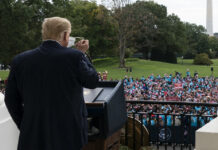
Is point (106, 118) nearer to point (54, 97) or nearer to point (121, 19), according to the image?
point (54, 97)

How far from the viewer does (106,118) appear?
2602mm

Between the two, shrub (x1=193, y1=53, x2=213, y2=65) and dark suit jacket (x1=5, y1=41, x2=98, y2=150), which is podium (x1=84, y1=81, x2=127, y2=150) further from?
shrub (x1=193, y1=53, x2=213, y2=65)

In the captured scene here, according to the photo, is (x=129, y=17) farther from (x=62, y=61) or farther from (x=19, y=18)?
(x=62, y=61)

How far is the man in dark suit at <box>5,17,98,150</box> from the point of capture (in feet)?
7.25

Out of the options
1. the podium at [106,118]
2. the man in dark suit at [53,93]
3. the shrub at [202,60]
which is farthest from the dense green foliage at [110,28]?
the man in dark suit at [53,93]

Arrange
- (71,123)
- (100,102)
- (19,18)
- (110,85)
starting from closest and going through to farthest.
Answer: (71,123) → (100,102) → (110,85) → (19,18)

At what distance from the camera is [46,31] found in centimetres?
233

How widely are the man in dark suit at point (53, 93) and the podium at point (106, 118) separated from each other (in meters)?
0.34

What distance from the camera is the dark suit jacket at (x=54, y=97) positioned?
7.25 ft

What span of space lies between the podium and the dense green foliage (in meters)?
33.1

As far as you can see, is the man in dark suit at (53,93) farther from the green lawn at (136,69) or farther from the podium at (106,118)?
the green lawn at (136,69)

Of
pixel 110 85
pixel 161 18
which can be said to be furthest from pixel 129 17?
pixel 110 85

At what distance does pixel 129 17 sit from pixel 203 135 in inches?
2071

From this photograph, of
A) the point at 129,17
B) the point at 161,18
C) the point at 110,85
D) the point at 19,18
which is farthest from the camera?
the point at 161,18
